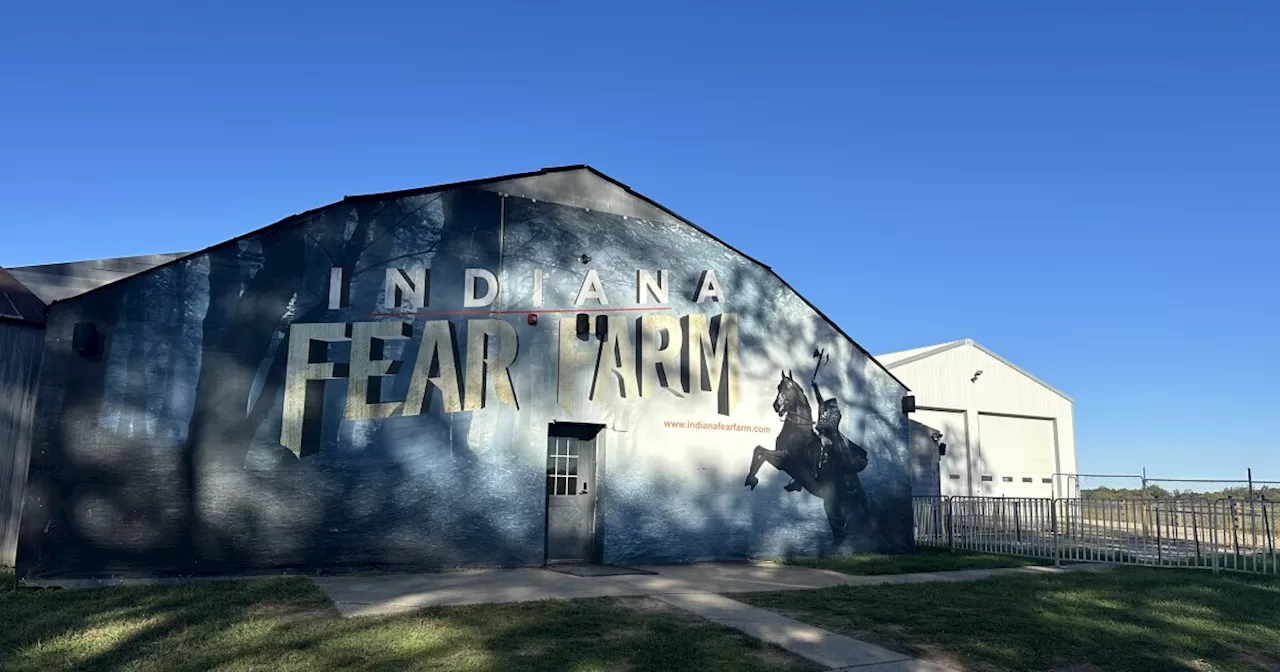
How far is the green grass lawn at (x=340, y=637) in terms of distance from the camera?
261 inches

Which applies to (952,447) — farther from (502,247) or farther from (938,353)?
(502,247)

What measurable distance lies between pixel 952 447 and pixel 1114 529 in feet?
46.0

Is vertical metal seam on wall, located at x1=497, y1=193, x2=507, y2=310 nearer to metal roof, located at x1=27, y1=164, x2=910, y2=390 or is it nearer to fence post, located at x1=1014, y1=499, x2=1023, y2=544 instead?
metal roof, located at x1=27, y1=164, x2=910, y2=390

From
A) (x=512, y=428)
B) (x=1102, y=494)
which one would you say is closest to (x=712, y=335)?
(x=512, y=428)

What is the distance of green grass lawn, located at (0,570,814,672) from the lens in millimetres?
6633

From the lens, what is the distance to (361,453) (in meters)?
12.4

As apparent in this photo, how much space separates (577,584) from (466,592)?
1.66m

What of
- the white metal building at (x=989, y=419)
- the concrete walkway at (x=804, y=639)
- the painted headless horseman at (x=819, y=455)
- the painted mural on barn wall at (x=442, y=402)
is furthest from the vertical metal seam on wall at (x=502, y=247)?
the white metal building at (x=989, y=419)

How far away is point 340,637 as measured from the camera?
7.44m

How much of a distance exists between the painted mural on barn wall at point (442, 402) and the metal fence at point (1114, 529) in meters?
1.83

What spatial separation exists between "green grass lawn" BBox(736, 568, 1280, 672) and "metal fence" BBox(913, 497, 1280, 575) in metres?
1.49

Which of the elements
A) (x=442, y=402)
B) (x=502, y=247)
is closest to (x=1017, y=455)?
(x=502, y=247)

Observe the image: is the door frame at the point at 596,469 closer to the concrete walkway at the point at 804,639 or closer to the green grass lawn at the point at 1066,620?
the concrete walkway at the point at 804,639

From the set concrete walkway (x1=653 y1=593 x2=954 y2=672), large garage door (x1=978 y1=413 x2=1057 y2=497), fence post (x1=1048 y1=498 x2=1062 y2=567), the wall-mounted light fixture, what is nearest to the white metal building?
large garage door (x1=978 y1=413 x2=1057 y2=497)
